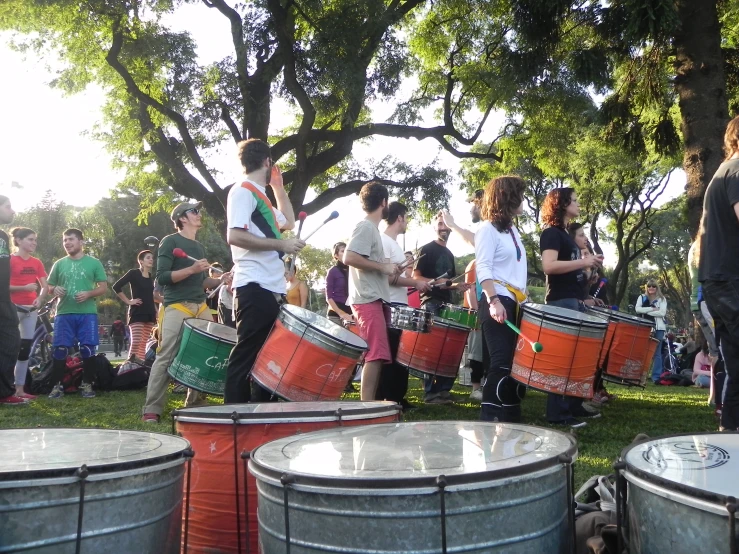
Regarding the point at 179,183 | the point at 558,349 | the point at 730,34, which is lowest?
the point at 558,349

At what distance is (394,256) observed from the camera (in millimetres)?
6648

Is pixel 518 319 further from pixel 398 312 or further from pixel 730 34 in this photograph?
pixel 730 34

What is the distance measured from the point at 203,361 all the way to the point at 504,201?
7.96ft

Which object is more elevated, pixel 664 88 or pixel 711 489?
pixel 664 88

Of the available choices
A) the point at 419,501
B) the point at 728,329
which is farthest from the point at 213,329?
the point at 419,501

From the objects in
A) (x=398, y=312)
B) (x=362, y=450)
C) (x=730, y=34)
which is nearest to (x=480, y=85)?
(x=730, y=34)

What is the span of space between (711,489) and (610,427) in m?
4.72

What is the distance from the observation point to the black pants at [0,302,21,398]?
7.09 m

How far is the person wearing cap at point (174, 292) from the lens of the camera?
19.6 feet

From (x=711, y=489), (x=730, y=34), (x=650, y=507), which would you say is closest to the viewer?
(x=711, y=489)

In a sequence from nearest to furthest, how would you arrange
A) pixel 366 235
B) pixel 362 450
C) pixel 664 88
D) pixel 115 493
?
pixel 115 493 < pixel 362 450 < pixel 366 235 < pixel 664 88

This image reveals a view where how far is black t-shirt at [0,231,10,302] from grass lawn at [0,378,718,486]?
1184mm

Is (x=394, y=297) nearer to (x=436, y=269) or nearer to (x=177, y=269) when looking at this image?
(x=436, y=269)

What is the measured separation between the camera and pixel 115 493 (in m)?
1.58
